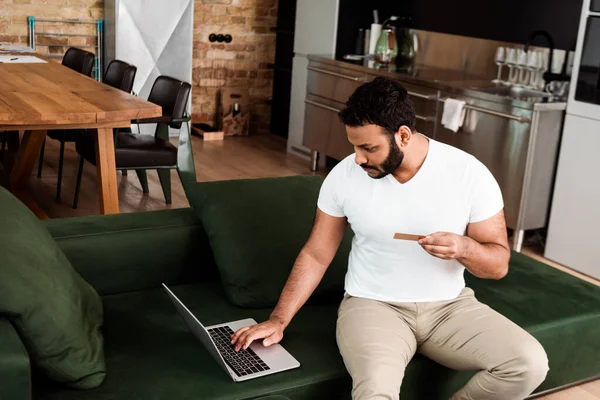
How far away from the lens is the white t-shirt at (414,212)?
232 cm

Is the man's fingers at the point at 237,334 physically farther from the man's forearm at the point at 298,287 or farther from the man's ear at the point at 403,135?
the man's ear at the point at 403,135

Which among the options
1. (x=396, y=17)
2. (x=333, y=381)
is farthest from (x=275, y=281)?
(x=396, y=17)

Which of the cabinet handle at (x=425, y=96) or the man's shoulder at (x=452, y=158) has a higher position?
the man's shoulder at (x=452, y=158)

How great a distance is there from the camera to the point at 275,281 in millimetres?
2658

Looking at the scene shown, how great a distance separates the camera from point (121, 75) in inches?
201

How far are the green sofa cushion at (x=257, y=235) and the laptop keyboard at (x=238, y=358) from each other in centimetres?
29

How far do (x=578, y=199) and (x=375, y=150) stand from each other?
97.0 inches

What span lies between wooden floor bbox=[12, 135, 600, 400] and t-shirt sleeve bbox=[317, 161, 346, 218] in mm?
2372

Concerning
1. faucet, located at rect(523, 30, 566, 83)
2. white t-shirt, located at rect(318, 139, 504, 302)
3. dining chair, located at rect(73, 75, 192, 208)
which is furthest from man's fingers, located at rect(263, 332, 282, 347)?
faucet, located at rect(523, 30, 566, 83)

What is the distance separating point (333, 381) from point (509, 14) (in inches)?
151

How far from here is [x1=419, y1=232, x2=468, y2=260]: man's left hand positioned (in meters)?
2.13

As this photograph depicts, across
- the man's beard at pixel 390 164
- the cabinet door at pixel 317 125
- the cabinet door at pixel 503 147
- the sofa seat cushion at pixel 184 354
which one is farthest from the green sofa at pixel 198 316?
the cabinet door at pixel 317 125

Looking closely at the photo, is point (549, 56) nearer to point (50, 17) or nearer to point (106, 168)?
point (106, 168)

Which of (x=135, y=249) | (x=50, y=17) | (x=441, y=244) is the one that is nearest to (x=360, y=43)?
(x=50, y=17)
